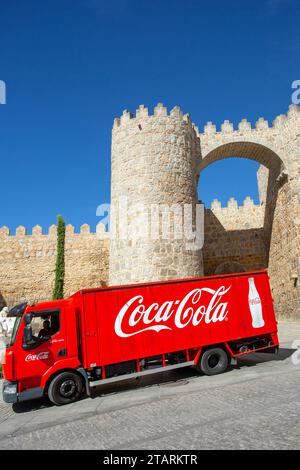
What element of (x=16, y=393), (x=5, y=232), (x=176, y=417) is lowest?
(x=16, y=393)

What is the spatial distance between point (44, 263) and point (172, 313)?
719 inches

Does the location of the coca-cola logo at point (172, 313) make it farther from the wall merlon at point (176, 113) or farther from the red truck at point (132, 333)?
the wall merlon at point (176, 113)

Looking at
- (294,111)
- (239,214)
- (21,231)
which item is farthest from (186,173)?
(21,231)

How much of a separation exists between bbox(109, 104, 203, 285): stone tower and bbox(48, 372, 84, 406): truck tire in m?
7.82

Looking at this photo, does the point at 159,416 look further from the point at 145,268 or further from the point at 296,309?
the point at 296,309

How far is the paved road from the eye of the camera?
397 centimetres

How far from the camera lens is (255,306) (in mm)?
8523

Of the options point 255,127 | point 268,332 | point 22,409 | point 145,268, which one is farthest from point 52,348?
point 255,127

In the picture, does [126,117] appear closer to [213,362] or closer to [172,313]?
[172,313]

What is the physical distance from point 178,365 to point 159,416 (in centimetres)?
252

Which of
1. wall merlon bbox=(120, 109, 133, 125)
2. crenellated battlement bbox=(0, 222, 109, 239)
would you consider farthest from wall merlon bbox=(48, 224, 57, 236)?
wall merlon bbox=(120, 109, 133, 125)

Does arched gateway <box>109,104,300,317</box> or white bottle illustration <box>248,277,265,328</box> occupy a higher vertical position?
arched gateway <box>109,104,300,317</box>

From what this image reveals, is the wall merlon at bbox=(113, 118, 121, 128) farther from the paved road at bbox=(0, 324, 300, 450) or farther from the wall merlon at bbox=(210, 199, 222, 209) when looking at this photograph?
the paved road at bbox=(0, 324, 300, 450)

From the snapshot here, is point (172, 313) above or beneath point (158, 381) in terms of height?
above
